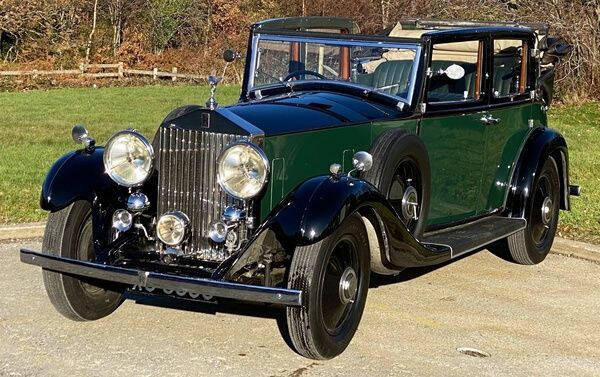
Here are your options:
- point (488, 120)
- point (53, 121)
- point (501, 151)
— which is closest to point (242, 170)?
point (488, 120)

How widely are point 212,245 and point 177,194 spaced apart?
359 mm

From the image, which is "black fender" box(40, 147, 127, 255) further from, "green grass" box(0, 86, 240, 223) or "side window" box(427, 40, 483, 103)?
"green grass" box(0, 86, 240, 223)

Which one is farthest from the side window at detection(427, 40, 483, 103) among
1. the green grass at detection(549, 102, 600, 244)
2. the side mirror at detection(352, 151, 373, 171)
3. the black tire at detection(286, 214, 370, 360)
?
the green grass at detection(549, 102, 600, 244)

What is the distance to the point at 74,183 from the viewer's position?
6.26 m

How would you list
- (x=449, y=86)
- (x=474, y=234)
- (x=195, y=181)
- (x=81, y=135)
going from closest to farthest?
(x=195, y=181)
(x=81, y=135)
(x=474, y=234)
(x=449, y=86)

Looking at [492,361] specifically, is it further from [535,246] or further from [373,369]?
[535,246]

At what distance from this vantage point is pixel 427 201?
6.88 m

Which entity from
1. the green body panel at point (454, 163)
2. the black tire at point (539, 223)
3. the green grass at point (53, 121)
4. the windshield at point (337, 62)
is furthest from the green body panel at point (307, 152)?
the green grass at point (53, 121)

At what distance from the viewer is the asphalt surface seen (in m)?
5.59

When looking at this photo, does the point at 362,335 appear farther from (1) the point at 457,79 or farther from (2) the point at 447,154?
(1) the point at 457,79

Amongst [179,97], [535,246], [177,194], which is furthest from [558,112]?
[177,194]

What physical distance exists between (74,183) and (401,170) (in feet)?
6.45

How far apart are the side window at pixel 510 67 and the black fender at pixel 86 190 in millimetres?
3131

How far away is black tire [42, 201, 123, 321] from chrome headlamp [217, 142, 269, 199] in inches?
40.1
